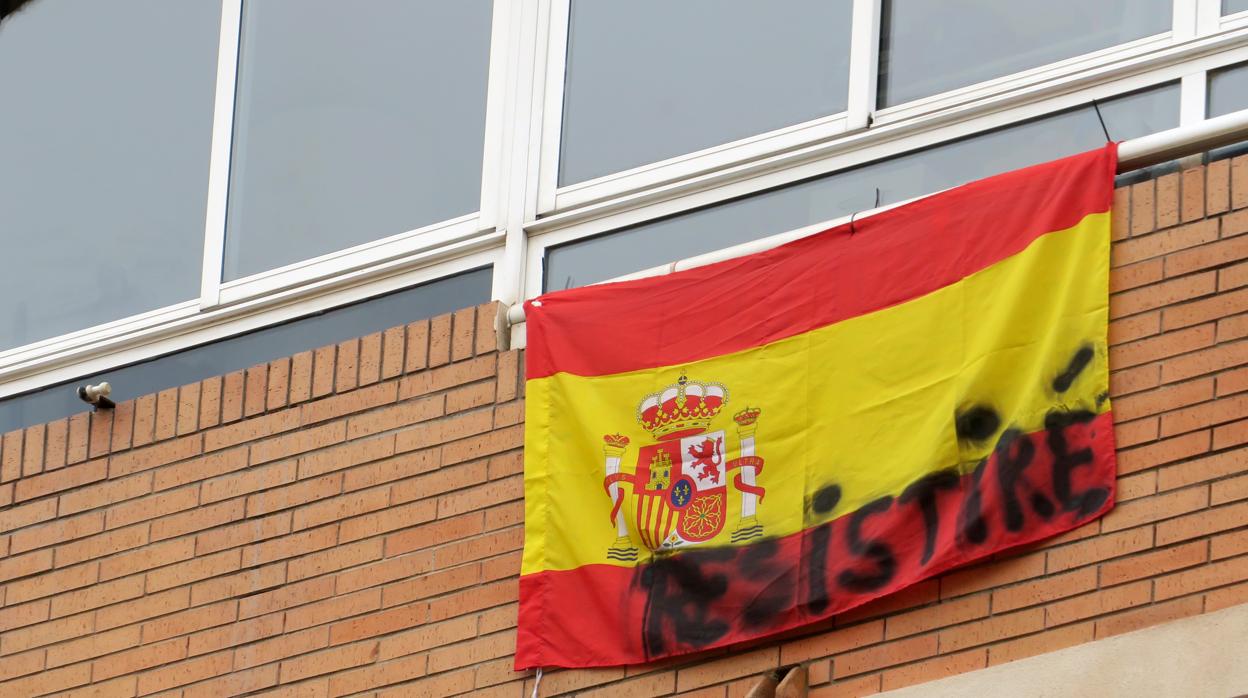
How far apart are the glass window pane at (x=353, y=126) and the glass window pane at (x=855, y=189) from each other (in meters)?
0.51

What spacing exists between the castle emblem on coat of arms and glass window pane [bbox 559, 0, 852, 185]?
0.92 meters

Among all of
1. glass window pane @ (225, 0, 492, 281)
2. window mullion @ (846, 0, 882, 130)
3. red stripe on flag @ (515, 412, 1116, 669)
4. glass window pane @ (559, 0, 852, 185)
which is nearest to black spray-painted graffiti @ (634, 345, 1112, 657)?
red stripe on flag @ (515, 412, 1116, 669)

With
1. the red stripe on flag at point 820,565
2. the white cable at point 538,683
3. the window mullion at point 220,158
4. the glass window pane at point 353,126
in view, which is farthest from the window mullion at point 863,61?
the window mullion at point 220,158

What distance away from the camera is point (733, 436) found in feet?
23.5

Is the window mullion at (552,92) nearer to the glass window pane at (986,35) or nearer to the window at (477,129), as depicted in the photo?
the window at (477,129)

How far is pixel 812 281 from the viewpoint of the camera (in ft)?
23.7

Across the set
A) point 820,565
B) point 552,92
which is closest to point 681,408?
point 820,565

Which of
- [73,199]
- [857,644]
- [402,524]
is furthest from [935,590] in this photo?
[73,199]

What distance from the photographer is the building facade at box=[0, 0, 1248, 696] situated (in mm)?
6613

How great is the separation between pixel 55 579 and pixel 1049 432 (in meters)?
3.44

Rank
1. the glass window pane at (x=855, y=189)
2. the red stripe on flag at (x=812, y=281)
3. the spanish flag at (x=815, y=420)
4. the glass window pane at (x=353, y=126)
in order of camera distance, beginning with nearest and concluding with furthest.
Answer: the spanish flag at (x=815, y=420) < the red stripe on flag at (x=812, y=281) < the glass window pane at (x=855, y=189) < the glass window pane at (x=353, y=126)

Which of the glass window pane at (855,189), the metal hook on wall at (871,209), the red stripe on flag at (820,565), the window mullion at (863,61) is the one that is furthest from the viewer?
the window mullion at (863,61)

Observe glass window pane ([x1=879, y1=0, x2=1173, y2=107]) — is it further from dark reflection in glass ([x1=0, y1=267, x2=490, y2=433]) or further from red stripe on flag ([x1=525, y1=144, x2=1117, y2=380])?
dark reflection in glass ([x1=0, y1=267, x2=490, y2=433])

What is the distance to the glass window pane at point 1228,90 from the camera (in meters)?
6.88
